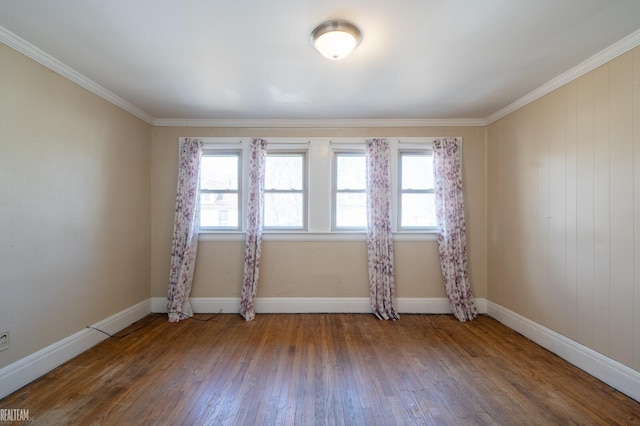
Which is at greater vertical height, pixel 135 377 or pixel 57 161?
pixel 57 161

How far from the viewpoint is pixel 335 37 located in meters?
1.73

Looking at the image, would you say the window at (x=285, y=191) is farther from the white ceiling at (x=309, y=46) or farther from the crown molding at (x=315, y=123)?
the white ceiling at (x=309, y=46)

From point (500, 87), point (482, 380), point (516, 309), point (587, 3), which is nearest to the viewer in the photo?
point (587, 3)

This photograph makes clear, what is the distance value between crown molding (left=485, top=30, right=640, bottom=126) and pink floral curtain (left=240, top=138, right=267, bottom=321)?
3.01 metres

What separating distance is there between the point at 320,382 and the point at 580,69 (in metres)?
3.37

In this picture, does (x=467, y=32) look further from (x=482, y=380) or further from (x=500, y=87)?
(x=482, y=380)

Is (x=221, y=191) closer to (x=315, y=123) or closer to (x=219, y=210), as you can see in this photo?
(x=219, y=210)

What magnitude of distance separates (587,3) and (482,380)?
2.65 m

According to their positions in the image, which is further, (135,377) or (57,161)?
(57,161)

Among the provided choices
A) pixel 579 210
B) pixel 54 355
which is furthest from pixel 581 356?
pixel 54 355

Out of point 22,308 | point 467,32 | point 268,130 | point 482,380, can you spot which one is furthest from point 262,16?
point 482,380

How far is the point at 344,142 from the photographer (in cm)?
351

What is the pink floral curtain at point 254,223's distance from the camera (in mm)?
3346

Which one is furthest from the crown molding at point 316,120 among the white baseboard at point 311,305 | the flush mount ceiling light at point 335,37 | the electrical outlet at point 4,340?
the white baseboard at point 311,305
